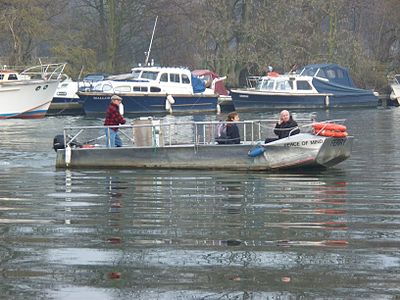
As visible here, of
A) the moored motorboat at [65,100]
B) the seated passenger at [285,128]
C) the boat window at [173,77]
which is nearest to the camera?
the seated passenger at [285,128]

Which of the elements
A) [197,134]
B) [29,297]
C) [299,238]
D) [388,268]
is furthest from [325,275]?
[197,134]

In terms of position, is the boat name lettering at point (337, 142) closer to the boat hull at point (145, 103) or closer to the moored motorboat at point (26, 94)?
the moored motorboat at point (26, 94)

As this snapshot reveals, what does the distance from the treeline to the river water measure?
45135mm

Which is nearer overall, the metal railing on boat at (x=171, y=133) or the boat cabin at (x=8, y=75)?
the metal railing on boat at (x=171, y=133)

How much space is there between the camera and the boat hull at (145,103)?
56906 millimetres

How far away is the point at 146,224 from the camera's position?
15383mm

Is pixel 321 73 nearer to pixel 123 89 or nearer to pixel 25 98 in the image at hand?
pixel 123 89

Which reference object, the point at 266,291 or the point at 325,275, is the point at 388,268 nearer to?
the point at 325,275

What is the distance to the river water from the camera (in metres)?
11.2

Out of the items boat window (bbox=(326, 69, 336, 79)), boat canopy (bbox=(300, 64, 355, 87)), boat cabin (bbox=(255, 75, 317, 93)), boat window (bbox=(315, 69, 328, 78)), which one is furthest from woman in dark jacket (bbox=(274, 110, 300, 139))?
boat window (bbox=(326, 69, 336, 79))

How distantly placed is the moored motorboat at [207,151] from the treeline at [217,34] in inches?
1626

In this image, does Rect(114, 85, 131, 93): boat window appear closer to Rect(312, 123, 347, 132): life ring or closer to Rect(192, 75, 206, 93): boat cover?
Rect(192, 75, 206, 93): boat cover

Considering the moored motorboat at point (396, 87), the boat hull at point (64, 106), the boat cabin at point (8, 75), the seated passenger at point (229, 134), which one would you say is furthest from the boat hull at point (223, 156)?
the moored motorboat at point (396, 87)

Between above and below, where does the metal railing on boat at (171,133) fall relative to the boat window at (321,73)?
below
